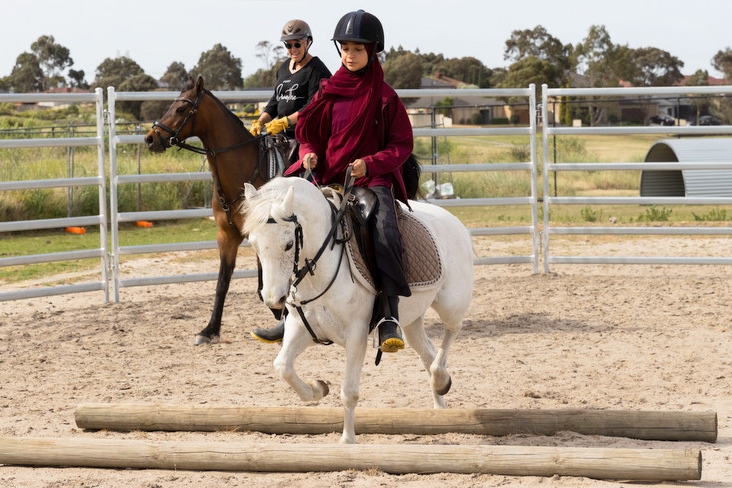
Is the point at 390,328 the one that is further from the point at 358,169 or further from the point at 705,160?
the point at 705,160

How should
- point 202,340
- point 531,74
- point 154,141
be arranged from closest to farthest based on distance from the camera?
point 154,141
point 202,340
point 531,74

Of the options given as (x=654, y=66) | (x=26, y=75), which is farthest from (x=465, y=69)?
(x=26, y=75)

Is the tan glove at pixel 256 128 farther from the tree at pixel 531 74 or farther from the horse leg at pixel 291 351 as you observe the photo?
the tree at pixel 531 74

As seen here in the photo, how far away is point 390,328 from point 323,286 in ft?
1.51

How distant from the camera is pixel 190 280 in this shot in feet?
33.9

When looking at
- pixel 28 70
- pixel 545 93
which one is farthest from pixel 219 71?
pixel 545 93

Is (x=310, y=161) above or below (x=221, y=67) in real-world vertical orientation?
below

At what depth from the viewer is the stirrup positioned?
15.9ft

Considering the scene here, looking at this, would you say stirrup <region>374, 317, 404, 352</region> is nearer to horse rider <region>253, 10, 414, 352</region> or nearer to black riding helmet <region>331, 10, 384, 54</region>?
horse rider <region>253, 10, 414, 352</region>

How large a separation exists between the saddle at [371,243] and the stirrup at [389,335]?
0.17 meters

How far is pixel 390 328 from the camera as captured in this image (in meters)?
4.91

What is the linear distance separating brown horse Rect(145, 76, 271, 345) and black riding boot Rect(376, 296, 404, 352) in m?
3.16

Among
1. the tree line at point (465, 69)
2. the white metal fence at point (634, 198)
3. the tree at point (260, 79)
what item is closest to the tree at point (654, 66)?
the tree line at point (465, 69)

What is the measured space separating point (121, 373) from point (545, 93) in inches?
230
